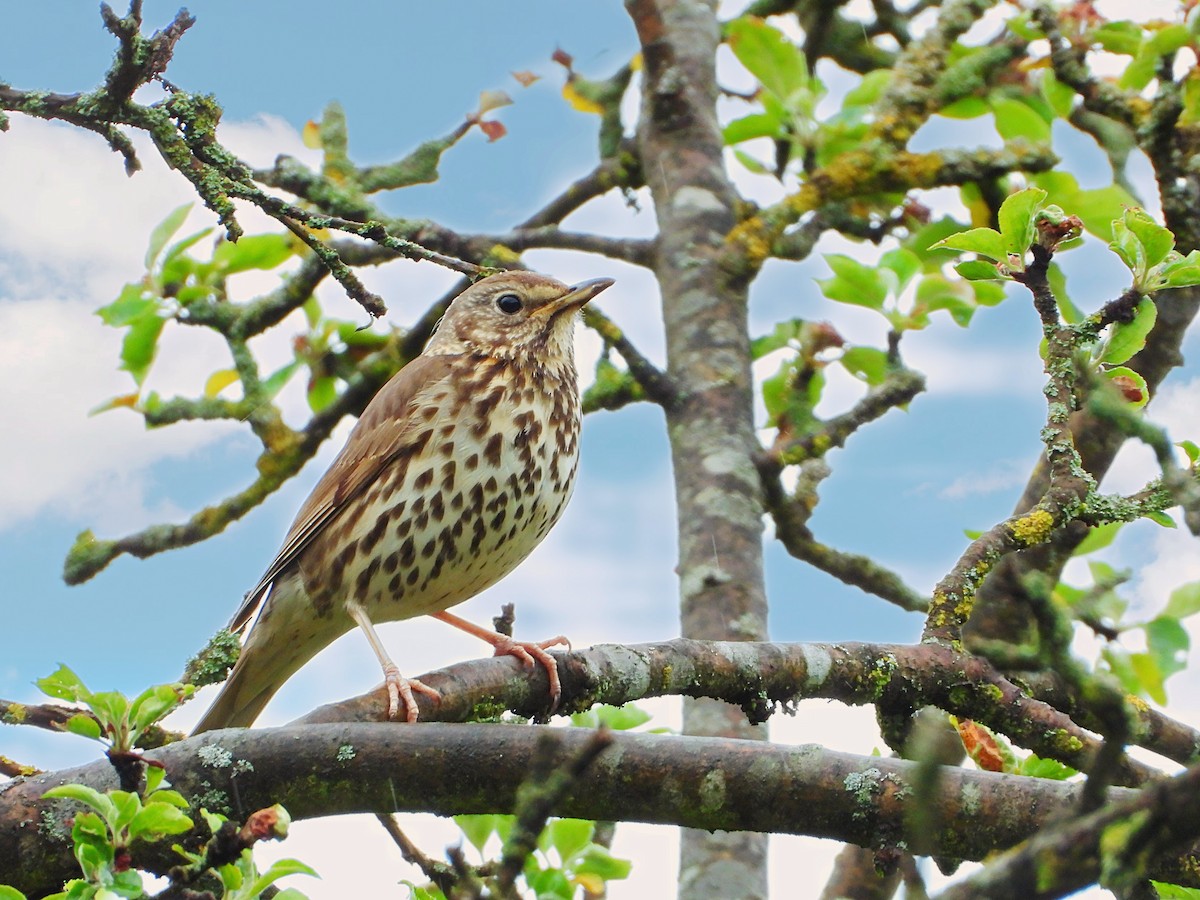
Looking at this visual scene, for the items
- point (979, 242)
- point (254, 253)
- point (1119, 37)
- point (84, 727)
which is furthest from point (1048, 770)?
point (254, 253)

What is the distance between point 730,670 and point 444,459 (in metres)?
1.63

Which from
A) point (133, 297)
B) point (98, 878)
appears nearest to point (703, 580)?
point (133, 297)

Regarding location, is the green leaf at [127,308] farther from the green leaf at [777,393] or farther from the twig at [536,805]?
the twig at [536,805]

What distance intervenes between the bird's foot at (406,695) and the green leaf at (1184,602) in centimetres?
301

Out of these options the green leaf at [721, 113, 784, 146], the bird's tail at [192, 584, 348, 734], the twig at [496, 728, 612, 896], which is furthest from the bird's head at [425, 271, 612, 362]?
the twig at [496, 728, 612, 896]

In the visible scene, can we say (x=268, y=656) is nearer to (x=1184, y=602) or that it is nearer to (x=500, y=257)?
(x=500, y=257)

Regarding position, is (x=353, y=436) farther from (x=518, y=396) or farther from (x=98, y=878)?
(x=98, y=878)

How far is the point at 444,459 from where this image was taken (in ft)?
15.9

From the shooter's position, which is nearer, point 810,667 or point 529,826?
point 529,826

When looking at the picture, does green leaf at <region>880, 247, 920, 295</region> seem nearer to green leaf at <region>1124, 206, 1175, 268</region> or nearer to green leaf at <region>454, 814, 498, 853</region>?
green leaf at <region>1124, 206, 1175, 268</region>

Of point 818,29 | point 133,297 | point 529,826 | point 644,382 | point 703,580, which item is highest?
point 818,29

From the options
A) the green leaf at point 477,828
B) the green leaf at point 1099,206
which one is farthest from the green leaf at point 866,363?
the green leaf at point 477,828

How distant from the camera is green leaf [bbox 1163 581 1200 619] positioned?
5141 mm

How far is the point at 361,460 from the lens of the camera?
17.1ft
